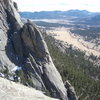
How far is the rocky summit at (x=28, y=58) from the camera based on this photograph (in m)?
85.4

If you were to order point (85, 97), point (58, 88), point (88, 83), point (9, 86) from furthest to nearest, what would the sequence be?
1. point (88, 83)
2. point (85, 97)
3. point (58, 88)
4. point (9, 86)

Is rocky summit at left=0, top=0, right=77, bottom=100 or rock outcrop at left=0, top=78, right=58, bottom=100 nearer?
rock outcrop at left=0, top=78, right=58, bottom=100

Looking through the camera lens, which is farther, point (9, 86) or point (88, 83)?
point (88, 83)

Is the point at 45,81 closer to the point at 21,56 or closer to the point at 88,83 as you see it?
the point at 21,56

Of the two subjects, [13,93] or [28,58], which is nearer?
[13,93]

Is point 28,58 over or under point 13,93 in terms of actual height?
under

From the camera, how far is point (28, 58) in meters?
89.9

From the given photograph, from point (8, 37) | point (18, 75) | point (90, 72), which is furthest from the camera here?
point (90, 72)

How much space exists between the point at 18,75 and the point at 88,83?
48954 mm

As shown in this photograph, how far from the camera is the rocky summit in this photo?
85438 millimetres

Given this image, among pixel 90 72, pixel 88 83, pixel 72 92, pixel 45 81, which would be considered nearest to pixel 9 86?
pixel 45 81

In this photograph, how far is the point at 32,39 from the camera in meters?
93.4

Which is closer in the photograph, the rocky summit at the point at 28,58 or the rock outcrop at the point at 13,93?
the rock outcrop at the point at 13,93

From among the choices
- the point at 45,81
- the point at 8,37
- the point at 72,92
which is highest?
the point at 8,37
